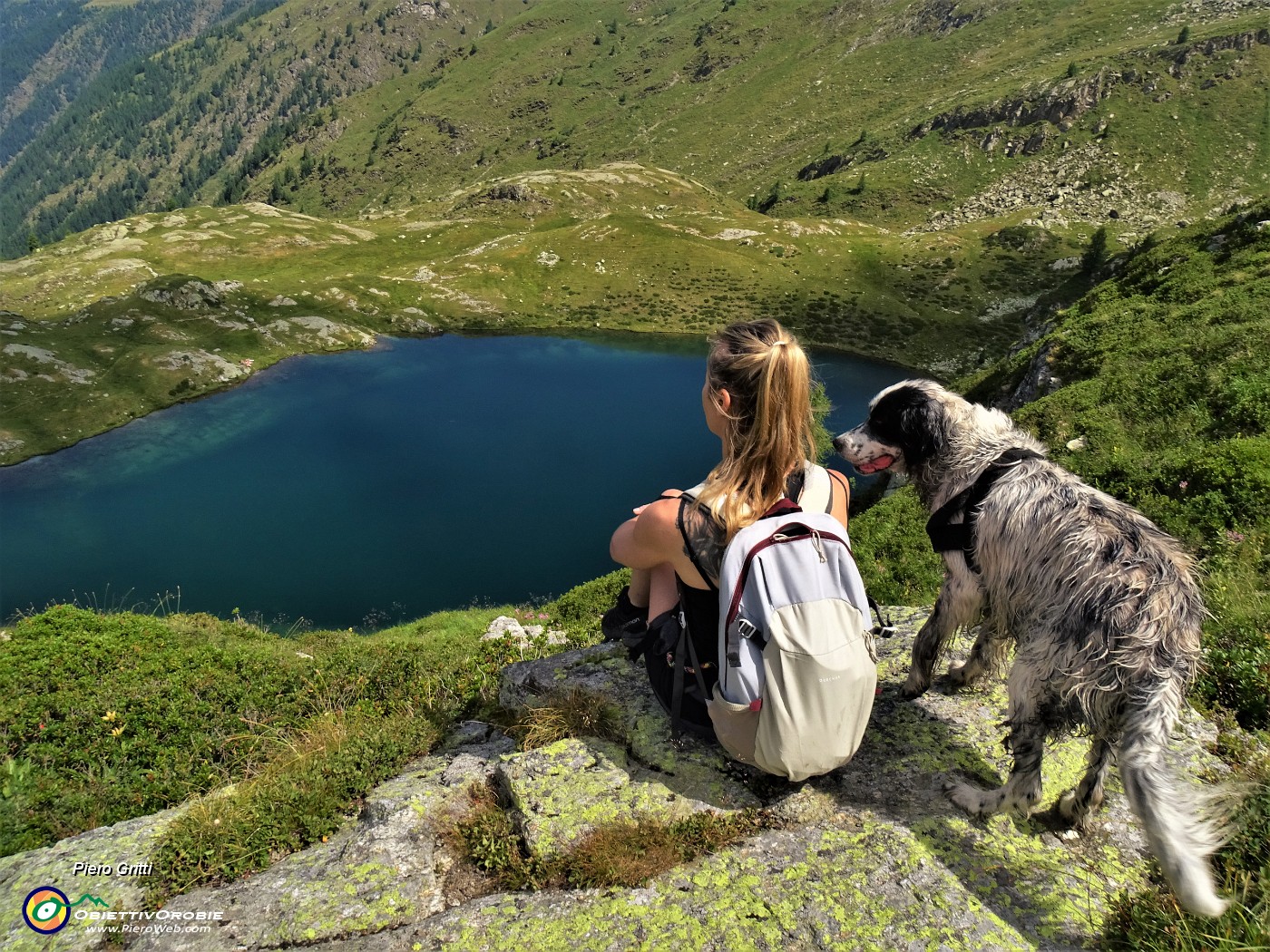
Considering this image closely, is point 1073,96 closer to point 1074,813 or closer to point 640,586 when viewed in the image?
point 1074,813

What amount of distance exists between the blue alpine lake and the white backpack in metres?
27.8

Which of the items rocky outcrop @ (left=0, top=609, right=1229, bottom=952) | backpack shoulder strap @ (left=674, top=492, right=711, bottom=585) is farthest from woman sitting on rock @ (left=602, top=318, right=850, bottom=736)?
rocky outcrop @ (left=0, top=609, right=1229, bottom=952)

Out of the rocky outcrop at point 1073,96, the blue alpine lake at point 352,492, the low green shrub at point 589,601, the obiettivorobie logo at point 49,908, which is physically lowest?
the blue alpine lake at point 352,492

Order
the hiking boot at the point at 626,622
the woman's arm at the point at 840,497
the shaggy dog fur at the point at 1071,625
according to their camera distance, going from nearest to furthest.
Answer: the shaggy dog fur at the point at 1071,625, the woman's arm at the point at 840,497, the hiking boot at the point at 626,622

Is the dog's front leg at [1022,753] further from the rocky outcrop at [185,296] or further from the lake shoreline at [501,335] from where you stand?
the rocky outcrop at [185,296]

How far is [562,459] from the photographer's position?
48.7 meters

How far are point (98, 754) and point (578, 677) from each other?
610 centimetres

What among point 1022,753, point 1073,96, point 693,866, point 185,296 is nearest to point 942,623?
point 1022,753

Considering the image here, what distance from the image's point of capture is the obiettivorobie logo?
3.94 metres

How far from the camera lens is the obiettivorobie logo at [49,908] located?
155 inches

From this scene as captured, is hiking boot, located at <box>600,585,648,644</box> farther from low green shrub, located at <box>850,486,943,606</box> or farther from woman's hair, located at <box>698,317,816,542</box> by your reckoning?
low green shrub, located at <box>850,486,943,606</box>

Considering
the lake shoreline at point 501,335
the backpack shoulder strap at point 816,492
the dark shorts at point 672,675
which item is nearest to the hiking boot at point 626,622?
the dark shorts at point 672,675

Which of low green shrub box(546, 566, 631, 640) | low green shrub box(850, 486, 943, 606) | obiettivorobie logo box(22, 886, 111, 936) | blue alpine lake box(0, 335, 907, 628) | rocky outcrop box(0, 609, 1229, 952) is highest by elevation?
rocky outcrop box(0, 609, 1229, 952)

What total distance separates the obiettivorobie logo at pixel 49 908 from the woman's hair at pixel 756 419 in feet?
16.1
